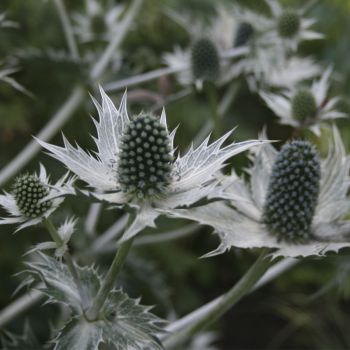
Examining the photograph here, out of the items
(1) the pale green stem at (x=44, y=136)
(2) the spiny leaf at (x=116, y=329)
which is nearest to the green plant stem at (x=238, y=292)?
(2) the spiny leaf at (x=116, y=329)

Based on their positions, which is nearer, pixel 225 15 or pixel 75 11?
pixel 225 15

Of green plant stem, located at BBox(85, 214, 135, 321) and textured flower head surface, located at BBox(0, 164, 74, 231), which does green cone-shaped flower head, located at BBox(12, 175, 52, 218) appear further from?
green plant stem, located at BBox(85, 214, 135, 321)

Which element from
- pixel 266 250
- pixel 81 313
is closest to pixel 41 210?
pixel 81 313

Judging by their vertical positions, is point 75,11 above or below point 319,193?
above

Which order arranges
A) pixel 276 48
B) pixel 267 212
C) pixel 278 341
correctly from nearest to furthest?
pixel 267 212, pixel 276 48, pixel 278 341

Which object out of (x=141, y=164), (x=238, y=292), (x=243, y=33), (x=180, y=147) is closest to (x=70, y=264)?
(x=141, y=164)

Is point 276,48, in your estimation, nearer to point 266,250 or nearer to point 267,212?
point 267,212

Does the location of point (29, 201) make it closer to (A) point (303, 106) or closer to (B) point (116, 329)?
(B) point (116, 329)
